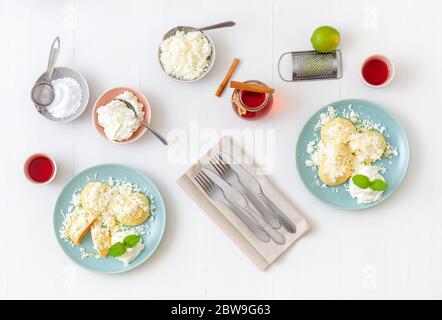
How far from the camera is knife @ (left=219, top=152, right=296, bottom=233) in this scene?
6.93 feet

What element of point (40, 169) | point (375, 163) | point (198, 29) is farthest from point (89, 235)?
point (375, 163)

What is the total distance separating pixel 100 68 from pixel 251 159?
0.74 m

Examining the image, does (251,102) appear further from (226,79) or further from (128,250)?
(128,250)

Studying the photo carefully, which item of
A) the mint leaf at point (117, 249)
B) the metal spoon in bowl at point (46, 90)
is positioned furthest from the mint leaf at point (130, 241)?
the metal spoon in bowl at point (46, 90)

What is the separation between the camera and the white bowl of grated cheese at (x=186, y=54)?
2084mm

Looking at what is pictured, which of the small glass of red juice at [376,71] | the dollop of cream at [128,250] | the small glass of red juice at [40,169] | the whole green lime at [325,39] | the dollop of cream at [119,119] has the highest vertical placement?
the whole green lime at [325,39]

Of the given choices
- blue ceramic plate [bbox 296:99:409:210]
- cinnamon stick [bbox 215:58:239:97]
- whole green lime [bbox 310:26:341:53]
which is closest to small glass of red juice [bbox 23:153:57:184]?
cinnamon stick [bbox 215:58:239:97]

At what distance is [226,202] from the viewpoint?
2117mm

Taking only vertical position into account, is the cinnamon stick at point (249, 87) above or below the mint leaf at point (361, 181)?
above

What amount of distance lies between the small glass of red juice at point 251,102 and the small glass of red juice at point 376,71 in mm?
395

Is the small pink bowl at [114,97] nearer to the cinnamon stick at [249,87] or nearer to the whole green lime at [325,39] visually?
the cinnamon stick at [249,87]

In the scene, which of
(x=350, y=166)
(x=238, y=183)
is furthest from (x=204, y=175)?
(x=350, y=166)

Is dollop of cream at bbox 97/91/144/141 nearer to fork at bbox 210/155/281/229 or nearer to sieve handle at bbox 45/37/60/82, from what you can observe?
sieve handle at bbox 45/37/60/82

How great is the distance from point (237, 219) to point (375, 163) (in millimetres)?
590
